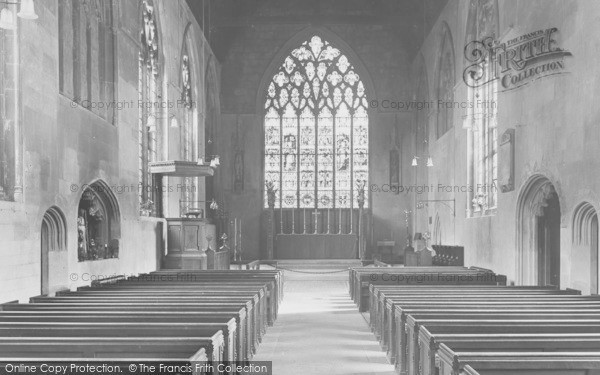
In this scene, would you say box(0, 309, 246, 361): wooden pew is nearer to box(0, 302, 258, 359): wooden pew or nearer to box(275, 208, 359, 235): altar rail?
box(0, 302, 258, 359): wooden pew

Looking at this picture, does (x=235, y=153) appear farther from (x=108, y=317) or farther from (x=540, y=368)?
(x=540, y=368)

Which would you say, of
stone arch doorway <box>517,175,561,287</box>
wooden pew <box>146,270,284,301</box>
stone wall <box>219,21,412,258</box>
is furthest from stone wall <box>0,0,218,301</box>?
stone wall <box>219,21,412,258</box>

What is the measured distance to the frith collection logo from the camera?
1137 cm

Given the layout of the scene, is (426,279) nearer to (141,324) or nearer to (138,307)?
(138,307)

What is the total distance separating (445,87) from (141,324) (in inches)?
652

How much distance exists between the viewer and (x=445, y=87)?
20.5m

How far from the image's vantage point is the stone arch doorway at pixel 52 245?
10.4 metres

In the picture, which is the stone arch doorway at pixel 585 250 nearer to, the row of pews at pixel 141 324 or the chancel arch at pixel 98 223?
the row of pews at pixel 141 324

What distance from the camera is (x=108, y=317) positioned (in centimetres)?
600

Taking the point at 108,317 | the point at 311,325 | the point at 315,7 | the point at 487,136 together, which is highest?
the point at 315,7

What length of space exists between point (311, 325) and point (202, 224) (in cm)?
629

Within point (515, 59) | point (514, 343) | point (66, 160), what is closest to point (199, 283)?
point (66, 160)

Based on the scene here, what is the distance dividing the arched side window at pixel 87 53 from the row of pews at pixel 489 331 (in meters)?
6.17

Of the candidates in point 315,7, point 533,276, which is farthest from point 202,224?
point 315,7
